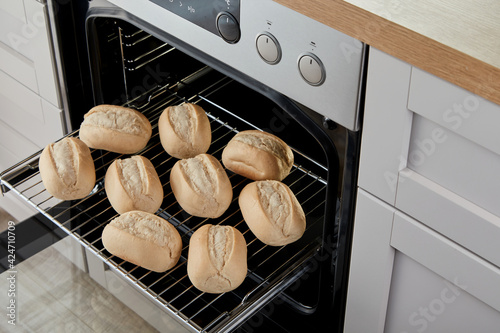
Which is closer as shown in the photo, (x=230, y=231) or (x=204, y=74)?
(x=230, y=231)

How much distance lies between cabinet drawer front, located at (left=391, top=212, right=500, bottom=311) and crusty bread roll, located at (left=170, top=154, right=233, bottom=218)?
0.28 m

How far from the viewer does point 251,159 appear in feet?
3.68

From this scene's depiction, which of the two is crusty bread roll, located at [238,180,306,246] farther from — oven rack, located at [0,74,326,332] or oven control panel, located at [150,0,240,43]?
oven control panel, located at [150,0,240,43]

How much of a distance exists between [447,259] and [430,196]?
90 millimetres

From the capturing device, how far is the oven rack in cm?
110

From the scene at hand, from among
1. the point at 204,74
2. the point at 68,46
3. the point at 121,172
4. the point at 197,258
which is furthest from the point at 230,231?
the point at 68,46

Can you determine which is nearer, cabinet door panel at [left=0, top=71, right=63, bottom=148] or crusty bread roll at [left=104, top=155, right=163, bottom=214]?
crusty bread roll at [left=104, top=155, right=163, bottom=214]

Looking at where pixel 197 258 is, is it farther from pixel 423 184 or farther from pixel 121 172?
pixel 423 184

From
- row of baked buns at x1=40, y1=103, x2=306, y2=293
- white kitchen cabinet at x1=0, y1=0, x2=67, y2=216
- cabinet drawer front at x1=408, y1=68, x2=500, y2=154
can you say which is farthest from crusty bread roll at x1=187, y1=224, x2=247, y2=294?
white kitchen cabinet at x1=0, y1=0, x2=67, y2=216

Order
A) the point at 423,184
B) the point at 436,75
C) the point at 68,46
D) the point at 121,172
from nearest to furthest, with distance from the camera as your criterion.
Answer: the point at 436,75, the point at 423,184, the point at 121,172, the point at 68,46

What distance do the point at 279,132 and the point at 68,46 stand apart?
418 mm

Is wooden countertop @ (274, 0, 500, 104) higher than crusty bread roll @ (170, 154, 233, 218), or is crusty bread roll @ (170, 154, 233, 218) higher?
wooden countertop @ (274, 0, 500, 104)

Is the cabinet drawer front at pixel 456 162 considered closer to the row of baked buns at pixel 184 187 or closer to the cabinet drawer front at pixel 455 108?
the cabinet drawer front at pixel 455 108

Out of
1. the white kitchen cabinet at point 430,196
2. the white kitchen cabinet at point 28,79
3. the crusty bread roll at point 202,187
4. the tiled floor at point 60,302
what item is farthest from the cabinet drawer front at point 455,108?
the tiled floor at point 60,302
